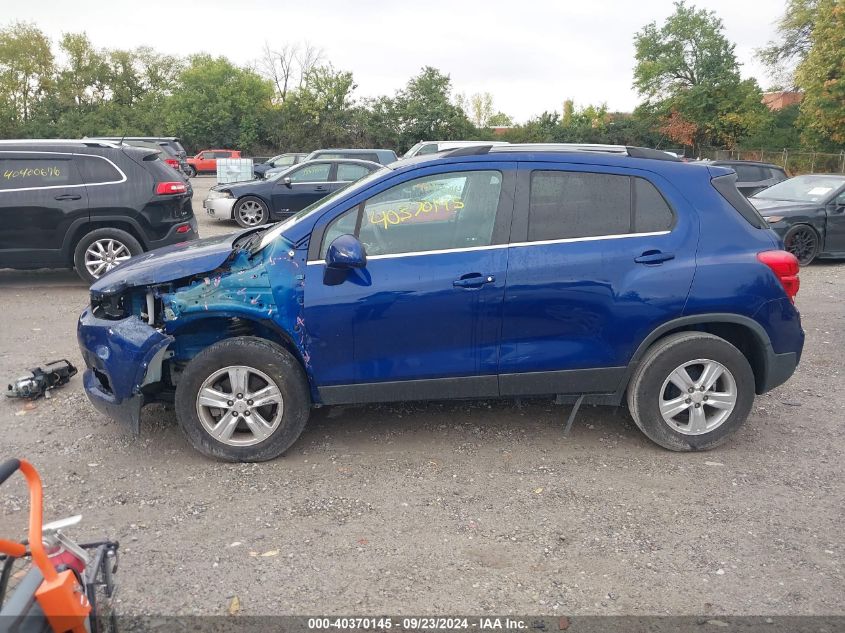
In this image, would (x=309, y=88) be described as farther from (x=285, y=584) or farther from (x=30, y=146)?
(x=285, y=584)

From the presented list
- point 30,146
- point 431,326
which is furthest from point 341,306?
point 30,146

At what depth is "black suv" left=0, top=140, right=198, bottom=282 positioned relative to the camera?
8.79 meters

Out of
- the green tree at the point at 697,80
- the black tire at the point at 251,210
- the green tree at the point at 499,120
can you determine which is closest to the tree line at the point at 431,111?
the green tree at the point at 697,80

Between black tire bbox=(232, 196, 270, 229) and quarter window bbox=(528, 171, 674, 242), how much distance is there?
1150 cm

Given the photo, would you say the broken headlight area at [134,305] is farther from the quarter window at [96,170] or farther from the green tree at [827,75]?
the green tree at [827,75]

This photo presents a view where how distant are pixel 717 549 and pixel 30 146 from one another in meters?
8.91

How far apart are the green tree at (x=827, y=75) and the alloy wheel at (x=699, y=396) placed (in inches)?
1296

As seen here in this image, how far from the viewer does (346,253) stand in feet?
13.6

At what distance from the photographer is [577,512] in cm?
391

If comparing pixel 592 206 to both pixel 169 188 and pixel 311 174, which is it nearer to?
pixel 169 188

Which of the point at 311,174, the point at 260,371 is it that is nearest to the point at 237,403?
the point at 260,371

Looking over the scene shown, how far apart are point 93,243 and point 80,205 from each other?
0.48 meters

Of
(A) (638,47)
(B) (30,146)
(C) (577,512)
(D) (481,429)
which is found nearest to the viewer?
(C) (577,512)

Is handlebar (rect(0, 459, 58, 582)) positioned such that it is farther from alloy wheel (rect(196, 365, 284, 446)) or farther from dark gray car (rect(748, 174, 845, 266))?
dark gray car (rect(748, 174, 845, 266))
